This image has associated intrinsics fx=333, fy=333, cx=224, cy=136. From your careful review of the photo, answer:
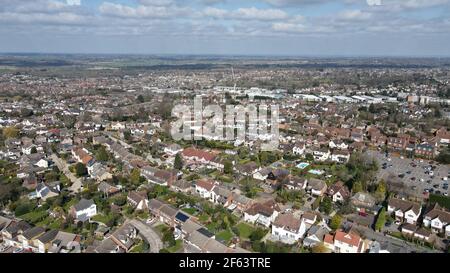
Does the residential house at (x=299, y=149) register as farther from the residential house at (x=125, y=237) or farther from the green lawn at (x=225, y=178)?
the residential house at (x=125, y=237)

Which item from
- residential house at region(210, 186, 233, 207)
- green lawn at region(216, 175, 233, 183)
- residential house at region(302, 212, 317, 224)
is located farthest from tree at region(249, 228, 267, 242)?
green lawn at region(216, 175, 233, 183)

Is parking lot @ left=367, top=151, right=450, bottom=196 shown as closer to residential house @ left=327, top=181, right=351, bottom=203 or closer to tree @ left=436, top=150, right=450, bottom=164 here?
tree @ left=436, top=150, right=450, bottom=164

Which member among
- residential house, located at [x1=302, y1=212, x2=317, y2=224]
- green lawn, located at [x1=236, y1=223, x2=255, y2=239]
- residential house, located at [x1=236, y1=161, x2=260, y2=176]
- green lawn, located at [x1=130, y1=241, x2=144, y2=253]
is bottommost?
green lawn, located at [x1=130, y1=241, x2=144, y2=253]

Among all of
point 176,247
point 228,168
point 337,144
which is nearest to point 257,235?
point 176,247

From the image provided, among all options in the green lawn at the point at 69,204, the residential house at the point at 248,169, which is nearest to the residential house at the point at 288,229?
the residential house at the point at 248,169

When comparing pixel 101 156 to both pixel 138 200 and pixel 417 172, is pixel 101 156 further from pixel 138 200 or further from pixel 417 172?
pixel 417 172
